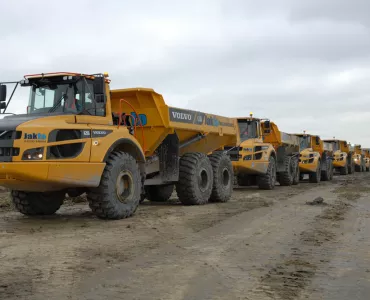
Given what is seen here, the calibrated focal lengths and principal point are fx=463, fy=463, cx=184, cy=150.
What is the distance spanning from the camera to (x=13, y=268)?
4430 mm

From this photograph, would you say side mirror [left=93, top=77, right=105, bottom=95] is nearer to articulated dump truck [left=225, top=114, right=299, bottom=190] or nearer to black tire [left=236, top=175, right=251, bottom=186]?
articulated dump truck [left=225, top=114, right=299, bottom=190]

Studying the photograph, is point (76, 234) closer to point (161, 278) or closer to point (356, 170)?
point (161, 278)

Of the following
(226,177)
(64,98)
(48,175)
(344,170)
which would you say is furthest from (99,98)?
(344,170)

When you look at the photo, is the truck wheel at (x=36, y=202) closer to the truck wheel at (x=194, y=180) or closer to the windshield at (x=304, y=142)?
the truck wheel at (x=194, y=180)

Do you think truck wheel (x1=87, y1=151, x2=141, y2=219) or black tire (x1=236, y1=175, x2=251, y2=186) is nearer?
truck wheel (x1=87, y1=151, x2=141, y2=219)

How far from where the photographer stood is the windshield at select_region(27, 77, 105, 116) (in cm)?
744

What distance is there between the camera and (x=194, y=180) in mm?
9938

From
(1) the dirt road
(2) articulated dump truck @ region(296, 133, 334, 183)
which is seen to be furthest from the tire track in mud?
(2) articulated dump truck @ region(296, 133, 334, 183)

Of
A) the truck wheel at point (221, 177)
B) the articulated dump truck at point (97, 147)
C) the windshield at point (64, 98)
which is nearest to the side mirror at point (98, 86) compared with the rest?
the articulated dump truck at point (97, 147)

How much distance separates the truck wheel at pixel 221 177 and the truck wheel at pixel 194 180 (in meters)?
0.46

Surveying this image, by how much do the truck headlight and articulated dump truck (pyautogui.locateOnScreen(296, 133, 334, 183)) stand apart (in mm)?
15396

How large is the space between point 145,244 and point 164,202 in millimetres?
5748

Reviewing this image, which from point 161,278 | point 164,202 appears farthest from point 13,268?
point 164,202

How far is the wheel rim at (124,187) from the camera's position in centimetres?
763
